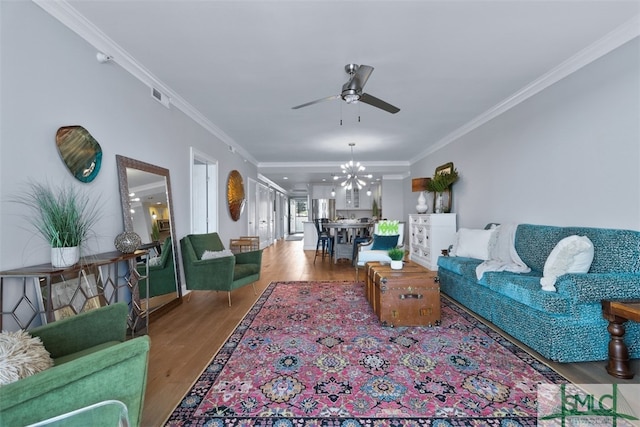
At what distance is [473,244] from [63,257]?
4193 millimetres

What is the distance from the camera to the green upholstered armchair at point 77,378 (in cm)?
97

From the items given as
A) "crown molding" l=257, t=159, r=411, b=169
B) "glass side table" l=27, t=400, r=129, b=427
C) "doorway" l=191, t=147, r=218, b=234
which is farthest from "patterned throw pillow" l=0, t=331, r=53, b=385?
"crown molding" l=257, t=159, r=411, b=169

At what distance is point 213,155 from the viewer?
17.0ft

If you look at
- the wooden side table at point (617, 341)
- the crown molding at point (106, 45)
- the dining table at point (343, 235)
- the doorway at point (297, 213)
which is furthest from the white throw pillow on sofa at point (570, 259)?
the doorway at point (297, 213)

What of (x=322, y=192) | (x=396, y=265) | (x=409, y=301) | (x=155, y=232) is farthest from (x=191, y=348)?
(x=322, y=192)

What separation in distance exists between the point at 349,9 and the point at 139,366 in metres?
2.55

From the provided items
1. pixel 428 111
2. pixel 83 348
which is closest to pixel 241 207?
pixel 428 111

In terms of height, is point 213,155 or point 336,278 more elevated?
point 213,155

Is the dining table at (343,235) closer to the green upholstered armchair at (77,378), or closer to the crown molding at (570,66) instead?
the crown molding at (570,66)

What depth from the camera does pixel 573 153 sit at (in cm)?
299

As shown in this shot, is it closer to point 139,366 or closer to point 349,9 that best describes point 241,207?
point 349,9

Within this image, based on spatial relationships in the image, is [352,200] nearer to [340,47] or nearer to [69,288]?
[340,47]

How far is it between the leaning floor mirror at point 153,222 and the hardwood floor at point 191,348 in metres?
0.24

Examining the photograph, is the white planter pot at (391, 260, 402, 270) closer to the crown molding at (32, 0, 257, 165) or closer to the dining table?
the dining table
